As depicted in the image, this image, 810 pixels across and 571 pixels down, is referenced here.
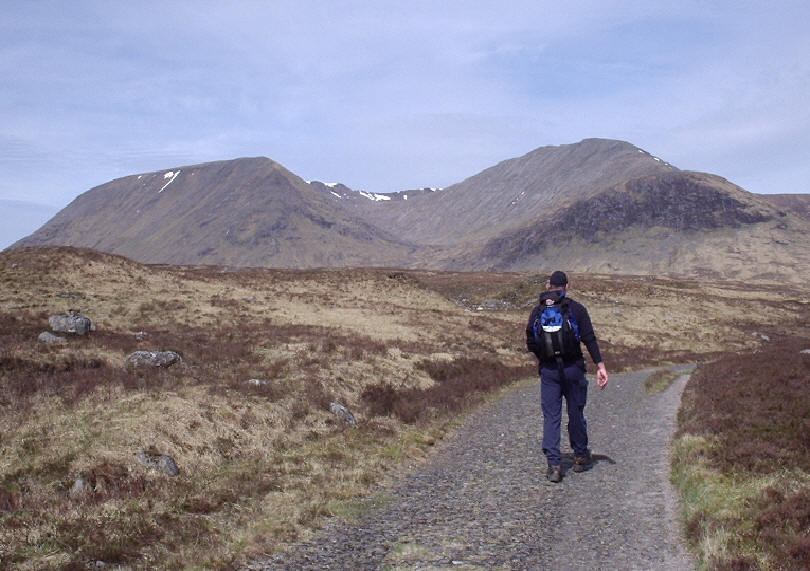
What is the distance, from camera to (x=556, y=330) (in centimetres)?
1124

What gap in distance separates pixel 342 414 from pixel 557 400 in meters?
7.60

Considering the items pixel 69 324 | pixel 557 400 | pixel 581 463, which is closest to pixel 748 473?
pixel 581 463

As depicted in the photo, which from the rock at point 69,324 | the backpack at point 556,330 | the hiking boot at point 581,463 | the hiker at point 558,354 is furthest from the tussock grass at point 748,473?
the rock at point 69,324

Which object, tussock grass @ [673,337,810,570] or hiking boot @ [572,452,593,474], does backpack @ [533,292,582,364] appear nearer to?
hiking boot @ [572,452,593,474]

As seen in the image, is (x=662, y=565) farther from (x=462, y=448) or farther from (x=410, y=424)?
(x=410, y=424)

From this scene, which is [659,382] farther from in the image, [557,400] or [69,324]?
[69,324]

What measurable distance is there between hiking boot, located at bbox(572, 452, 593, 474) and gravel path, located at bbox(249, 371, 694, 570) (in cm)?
14

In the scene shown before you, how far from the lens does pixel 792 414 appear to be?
13047mm

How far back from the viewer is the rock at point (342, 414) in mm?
16959

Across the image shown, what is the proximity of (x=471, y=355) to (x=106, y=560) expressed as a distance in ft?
86.5

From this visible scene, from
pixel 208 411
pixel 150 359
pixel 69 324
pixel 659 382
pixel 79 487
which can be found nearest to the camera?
pixel 79 487

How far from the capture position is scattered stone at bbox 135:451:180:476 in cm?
1145

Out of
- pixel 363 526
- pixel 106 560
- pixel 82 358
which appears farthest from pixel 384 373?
pixel 106 560

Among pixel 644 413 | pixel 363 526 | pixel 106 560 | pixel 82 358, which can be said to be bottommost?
pixel 644 413
